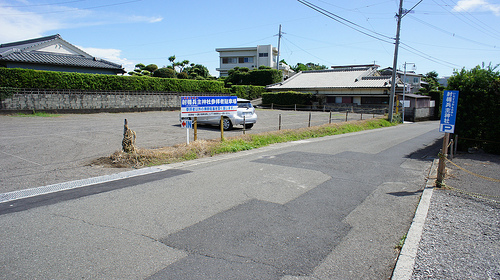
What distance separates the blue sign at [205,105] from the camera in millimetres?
9945

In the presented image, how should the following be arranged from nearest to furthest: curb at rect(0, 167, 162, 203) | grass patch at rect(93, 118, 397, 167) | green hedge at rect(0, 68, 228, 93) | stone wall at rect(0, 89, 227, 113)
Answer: curb at rect(0, 167, 162, 203) → grass patch at rect(93, 118, 397, 167) → stone wall at rect(0, 89, 227, 113) → green hedge at rect(0, 68, 228, 93)

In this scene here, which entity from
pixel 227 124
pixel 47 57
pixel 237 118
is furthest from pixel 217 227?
pixel 47 57

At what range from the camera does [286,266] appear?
3404mm

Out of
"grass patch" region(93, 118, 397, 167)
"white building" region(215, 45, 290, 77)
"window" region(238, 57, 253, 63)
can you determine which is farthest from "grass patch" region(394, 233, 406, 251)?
"window" region(238, 57, 253, 63)

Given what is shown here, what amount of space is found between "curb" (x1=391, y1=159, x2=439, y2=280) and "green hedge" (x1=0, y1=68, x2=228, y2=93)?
23777 millimetres

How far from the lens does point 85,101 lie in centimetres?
2269

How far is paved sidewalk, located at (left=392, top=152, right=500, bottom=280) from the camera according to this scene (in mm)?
3406

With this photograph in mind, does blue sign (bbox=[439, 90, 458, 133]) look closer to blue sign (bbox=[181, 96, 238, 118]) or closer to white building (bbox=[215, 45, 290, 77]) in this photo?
blue sign (bbox=[181, 96, 238, 118])

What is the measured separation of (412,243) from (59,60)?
30813mm

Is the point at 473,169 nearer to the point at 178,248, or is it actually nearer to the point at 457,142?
the point at 457,142

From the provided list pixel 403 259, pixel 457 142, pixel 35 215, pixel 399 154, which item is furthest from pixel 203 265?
pixel 457 142

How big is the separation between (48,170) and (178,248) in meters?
5.61

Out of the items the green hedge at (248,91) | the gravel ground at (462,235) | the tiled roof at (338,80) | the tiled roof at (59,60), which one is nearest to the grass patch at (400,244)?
the gravel ground at (462,235)

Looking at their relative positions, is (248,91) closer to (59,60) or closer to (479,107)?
(59,60)
